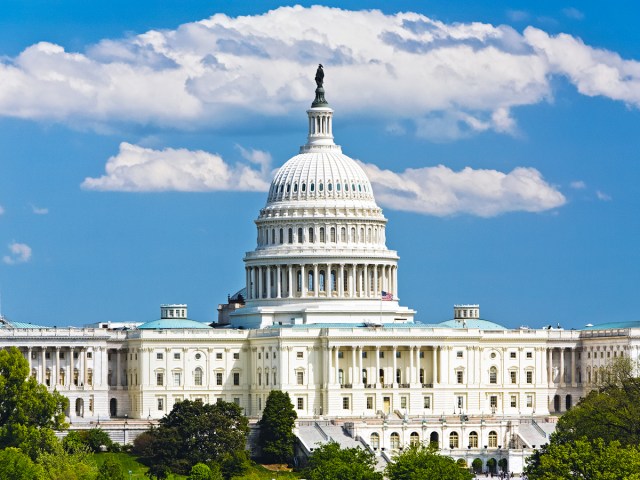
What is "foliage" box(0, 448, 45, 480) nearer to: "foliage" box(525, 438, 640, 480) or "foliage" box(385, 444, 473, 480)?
"foliage" box(385, 444, 473, 480)

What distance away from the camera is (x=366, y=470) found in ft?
656

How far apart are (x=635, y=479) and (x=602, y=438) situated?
2427cm

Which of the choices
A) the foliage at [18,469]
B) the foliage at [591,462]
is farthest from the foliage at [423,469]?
the foliage at [18,469]

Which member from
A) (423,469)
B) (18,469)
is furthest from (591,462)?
(18,469)

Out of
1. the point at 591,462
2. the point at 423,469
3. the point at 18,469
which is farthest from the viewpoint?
the point at 423,469

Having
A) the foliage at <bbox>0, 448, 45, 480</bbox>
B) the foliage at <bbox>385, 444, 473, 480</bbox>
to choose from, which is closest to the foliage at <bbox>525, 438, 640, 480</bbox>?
the foliage at <bbox>385, 444, 473, 480</bbox>

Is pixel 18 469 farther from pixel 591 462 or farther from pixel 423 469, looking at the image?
pixel 591 462

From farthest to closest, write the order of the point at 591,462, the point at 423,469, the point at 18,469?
1. the point at 423,469
2. the point at 18,469
3. the point at 591,462

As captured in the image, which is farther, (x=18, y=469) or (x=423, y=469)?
(x=423, y=469)

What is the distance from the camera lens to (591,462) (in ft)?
595

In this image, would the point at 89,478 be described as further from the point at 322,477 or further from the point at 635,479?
the point at 635,479

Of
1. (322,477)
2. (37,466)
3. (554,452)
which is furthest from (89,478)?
(554,452)

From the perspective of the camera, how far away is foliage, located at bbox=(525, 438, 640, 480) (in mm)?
178625

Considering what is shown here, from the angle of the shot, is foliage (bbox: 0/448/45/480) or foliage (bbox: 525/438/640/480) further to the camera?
foliage (bbox: 0/448/45/480)
